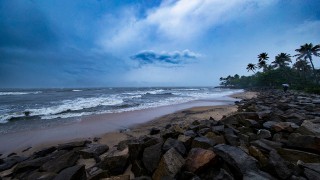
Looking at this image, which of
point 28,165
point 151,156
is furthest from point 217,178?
point 28,165

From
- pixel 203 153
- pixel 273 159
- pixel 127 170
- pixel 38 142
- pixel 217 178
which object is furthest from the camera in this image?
pixel 38 142

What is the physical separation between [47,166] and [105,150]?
A: 1760 millimetres

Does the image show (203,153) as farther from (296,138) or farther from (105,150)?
(105,150)

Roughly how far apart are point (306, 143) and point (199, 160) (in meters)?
2.16

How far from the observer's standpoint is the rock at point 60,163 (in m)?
3.80

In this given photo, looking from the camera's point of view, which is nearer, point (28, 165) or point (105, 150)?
point (28, 165)

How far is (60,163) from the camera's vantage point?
13.0ft

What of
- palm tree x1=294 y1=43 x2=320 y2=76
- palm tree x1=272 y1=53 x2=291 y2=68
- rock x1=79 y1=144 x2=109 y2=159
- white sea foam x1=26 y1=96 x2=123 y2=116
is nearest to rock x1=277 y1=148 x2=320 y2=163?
rock x1=79 y1=144 x2=109 y2=159

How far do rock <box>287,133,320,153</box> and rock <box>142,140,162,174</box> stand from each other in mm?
2737

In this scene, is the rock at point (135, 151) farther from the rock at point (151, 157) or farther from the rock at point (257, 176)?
the rock at point (257, 176)

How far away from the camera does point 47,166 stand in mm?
3900

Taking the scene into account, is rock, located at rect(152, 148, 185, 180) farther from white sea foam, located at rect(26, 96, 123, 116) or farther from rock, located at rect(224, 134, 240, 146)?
white sea foam, located at rect(26, 96, 123, 116)

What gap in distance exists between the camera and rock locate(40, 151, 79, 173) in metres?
3.80

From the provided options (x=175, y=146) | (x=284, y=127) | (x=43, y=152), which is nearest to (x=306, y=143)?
(x=284, y=127)
